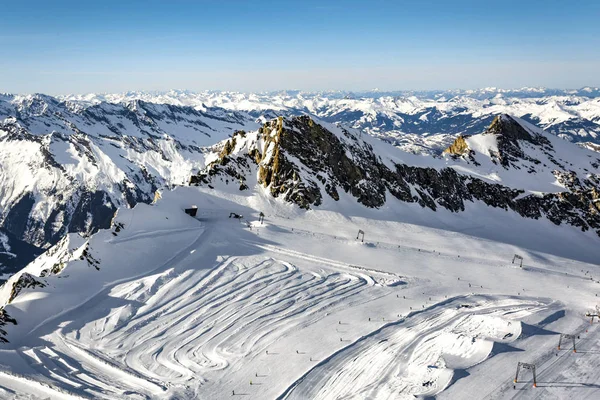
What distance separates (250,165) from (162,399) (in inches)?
2590

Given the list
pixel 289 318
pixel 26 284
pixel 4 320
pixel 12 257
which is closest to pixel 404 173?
pixel 289 318

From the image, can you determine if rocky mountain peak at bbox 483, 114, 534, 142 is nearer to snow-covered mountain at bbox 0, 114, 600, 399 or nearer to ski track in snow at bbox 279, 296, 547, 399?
snow-covered mountain at bbox 0, 114, 600, 399

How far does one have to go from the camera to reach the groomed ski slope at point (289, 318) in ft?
98.3

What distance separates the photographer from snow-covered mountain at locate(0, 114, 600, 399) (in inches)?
1201

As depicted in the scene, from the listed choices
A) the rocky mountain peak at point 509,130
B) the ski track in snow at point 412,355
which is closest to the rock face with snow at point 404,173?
the rocky mountain peak at point 509,130

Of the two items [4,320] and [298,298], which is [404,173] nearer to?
[298,298]

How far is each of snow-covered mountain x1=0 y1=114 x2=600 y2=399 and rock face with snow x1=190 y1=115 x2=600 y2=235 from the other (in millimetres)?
711

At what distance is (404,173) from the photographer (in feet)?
330

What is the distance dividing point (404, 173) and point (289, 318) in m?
70.4

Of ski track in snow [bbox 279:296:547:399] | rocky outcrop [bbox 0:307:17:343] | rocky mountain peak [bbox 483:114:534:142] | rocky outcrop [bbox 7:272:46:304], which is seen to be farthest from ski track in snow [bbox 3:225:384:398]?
Result: rocky mountain peak [bbox 483:114:534:142]

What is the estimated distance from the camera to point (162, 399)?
27.5 meters

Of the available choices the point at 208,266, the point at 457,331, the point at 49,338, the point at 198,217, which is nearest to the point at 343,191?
the point at 198,217

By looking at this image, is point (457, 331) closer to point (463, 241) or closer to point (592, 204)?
point (463, 241)

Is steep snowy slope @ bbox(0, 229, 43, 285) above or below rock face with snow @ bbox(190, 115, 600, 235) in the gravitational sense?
below
